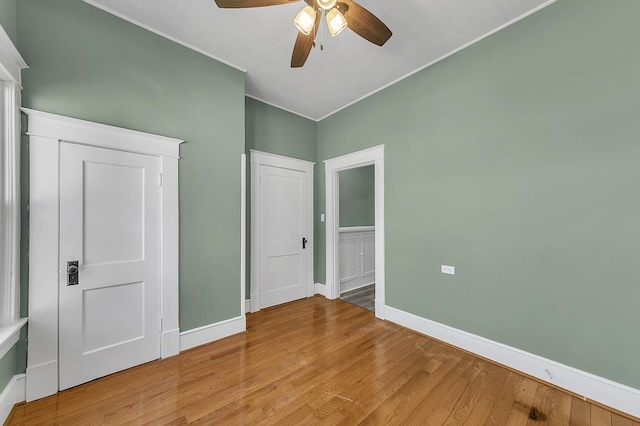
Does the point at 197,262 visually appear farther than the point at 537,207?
Yes

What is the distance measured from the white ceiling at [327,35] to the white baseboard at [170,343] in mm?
2948

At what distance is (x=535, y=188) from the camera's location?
6.73 ft

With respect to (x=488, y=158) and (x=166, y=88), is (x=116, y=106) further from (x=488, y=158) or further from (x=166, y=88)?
(x=488, y=158)

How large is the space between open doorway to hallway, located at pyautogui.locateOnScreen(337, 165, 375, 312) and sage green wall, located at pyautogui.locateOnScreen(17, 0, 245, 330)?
200cm

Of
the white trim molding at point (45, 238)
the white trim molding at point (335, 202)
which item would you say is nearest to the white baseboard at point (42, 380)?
the white trim molding at point (45, 238)

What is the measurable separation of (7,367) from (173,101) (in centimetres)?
241

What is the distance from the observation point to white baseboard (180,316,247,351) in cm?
243

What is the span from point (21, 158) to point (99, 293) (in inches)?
45.9

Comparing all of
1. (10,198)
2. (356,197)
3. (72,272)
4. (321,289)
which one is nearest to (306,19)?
(10,198)

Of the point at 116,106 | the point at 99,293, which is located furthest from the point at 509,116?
the point at 99,293

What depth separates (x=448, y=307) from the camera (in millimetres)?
2576

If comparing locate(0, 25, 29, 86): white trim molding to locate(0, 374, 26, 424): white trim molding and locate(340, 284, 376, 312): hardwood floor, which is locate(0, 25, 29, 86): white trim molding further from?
locate(340, 284, 376, 312): hardwood floor

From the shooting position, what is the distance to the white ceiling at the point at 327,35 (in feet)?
6.63

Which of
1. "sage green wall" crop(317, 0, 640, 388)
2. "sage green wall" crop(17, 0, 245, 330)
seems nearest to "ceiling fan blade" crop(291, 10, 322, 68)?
"sage green wall" crop(17, 0, 245, 330)
